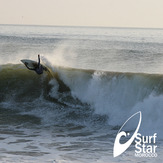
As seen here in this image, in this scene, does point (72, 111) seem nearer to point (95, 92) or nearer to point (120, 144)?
point (95, 92)

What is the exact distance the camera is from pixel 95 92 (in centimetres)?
1816

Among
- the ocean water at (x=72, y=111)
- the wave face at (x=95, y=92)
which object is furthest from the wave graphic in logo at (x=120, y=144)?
the wave face at (x=95, y=92)

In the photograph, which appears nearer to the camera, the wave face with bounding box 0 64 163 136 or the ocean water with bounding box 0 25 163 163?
the ocean water with bounding box 0 25 163 163

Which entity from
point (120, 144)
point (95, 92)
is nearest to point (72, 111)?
point (95, 92)

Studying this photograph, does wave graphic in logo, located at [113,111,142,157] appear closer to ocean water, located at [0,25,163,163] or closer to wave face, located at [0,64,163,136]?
ocean water, located at [0,25,163,163]

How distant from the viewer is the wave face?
1620 cm

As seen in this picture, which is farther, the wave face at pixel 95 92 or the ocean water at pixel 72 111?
the wave face at pixel 95 92

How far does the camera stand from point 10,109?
18.9 m

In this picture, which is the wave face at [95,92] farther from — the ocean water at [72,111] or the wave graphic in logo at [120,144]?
the wave graphic in logo at [120,144]

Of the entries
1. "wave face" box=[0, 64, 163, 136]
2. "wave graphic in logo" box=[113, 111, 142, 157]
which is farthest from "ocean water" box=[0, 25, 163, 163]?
"wave graphic in logo" box=[113, 111, 142, 157]

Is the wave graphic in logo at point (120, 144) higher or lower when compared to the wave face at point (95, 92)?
lower

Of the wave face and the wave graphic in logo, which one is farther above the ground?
the wave face

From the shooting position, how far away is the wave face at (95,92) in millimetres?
16203

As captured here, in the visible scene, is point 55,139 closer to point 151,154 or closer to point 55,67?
point 151,154
